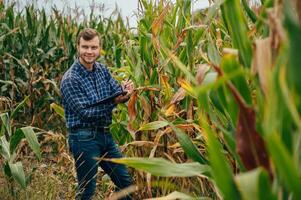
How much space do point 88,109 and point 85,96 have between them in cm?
9

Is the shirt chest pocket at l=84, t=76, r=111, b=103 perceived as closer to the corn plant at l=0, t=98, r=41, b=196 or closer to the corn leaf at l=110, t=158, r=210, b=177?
the corn plant at l=0, t=98, r=41, b=196

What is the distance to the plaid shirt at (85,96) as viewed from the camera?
3.58 metres

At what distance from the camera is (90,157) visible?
3.65 metres

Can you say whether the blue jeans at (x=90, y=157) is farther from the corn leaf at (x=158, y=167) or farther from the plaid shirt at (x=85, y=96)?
the corn leaf at (x=158, y=167)

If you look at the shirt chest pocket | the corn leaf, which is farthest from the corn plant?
the corn leaf

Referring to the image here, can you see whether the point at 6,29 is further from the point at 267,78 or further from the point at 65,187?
the point at 267,78

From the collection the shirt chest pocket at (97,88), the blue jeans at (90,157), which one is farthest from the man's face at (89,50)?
the blue jeans at (90,157)

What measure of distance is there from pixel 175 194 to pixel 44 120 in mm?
4975

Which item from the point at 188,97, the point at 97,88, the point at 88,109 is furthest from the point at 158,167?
the point at 97,88

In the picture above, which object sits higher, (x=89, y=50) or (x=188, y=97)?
(x=89, y=50)

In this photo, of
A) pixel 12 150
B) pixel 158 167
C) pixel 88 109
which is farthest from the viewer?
pixel 12 150

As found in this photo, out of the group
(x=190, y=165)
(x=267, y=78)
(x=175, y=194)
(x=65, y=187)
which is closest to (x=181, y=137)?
(x=190, y=165)

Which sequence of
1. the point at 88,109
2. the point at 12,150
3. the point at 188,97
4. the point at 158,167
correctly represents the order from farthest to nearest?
the point at 12,150
the point at 88,109
the point at 188,97
the point at 158,167

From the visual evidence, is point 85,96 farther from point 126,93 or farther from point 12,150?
point 12,150
